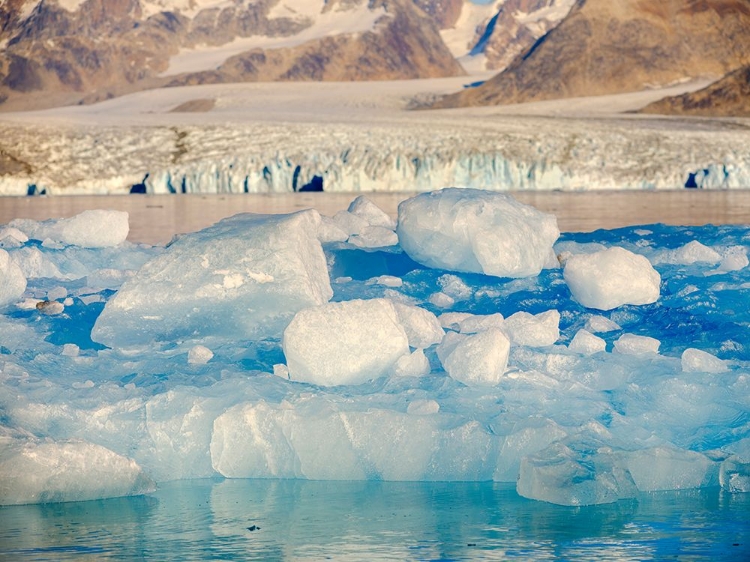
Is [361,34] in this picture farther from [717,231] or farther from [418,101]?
[717,231]

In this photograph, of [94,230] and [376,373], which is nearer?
[376,373]

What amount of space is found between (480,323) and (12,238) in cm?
514

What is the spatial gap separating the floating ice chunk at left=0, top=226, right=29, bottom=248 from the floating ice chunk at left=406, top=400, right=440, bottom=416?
224 inches

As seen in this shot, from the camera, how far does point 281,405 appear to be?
5.61m

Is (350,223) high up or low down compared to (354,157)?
down

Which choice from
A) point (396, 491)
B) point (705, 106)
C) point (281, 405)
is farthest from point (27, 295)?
point (705, 106)

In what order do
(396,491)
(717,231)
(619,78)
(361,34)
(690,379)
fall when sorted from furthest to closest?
(361,34) → (619,78) → (717,231) → (690,379) → (396,491)

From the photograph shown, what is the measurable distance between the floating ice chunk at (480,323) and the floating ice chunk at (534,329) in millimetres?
90

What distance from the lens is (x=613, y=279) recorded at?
768 centimetres

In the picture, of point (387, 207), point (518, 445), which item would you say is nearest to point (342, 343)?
point (518, 445)

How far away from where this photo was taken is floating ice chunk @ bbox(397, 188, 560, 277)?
813cm

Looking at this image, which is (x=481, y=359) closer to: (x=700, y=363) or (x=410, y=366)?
→ (x=410, y=366)

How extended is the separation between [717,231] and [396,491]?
6.68 metres

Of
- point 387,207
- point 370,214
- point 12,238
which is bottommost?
point 387,207
